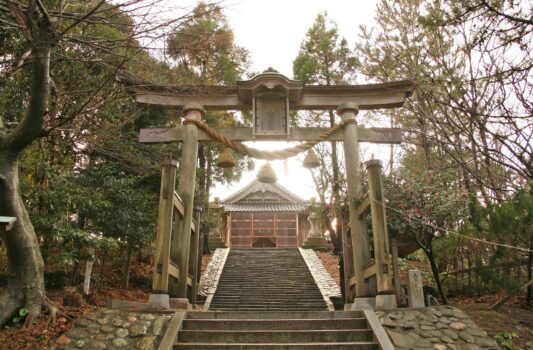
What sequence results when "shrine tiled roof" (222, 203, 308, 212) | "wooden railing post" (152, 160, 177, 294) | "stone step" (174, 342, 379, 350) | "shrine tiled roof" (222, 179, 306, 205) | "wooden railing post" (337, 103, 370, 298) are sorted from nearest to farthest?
1. "stone step" (174, 342, 379, 350)
2. "wooden railing post" (152, 160, 177, 294)
3. "wooden railing post" (337, 103, 370, 298)
4. "shrine tiled roof" (222, 203, 308, 212)
5. "shrine tiled roof" (222, 179, 306, 205)

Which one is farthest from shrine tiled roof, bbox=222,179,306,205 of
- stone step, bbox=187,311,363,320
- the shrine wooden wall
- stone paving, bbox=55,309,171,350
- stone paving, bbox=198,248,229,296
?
stone paving, bbox=55,309,171,350

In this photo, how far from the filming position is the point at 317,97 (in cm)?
866

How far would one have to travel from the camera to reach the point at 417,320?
5781 millimetres

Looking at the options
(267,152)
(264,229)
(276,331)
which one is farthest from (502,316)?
(264,229)

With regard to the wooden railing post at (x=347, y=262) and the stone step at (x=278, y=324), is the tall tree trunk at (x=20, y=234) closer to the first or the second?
the stone step at (x=278, y=324)

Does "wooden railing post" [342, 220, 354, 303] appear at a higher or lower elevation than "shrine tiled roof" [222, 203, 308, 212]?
lower

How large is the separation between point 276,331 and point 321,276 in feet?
28.5

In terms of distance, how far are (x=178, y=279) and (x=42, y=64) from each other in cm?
410

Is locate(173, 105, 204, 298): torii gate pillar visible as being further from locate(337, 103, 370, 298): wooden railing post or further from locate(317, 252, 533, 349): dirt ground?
locate(317, 252, 533, 349): dirt ground

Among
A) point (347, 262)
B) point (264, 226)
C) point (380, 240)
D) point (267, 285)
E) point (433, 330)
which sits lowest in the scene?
point (433, 330)

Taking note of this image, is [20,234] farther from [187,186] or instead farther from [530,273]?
[530,273]

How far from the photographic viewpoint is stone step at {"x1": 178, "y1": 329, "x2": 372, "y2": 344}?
5477 millimetres

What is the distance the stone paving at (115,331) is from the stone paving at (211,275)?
18.8 ft

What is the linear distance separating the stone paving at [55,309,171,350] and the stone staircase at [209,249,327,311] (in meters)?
4.49
